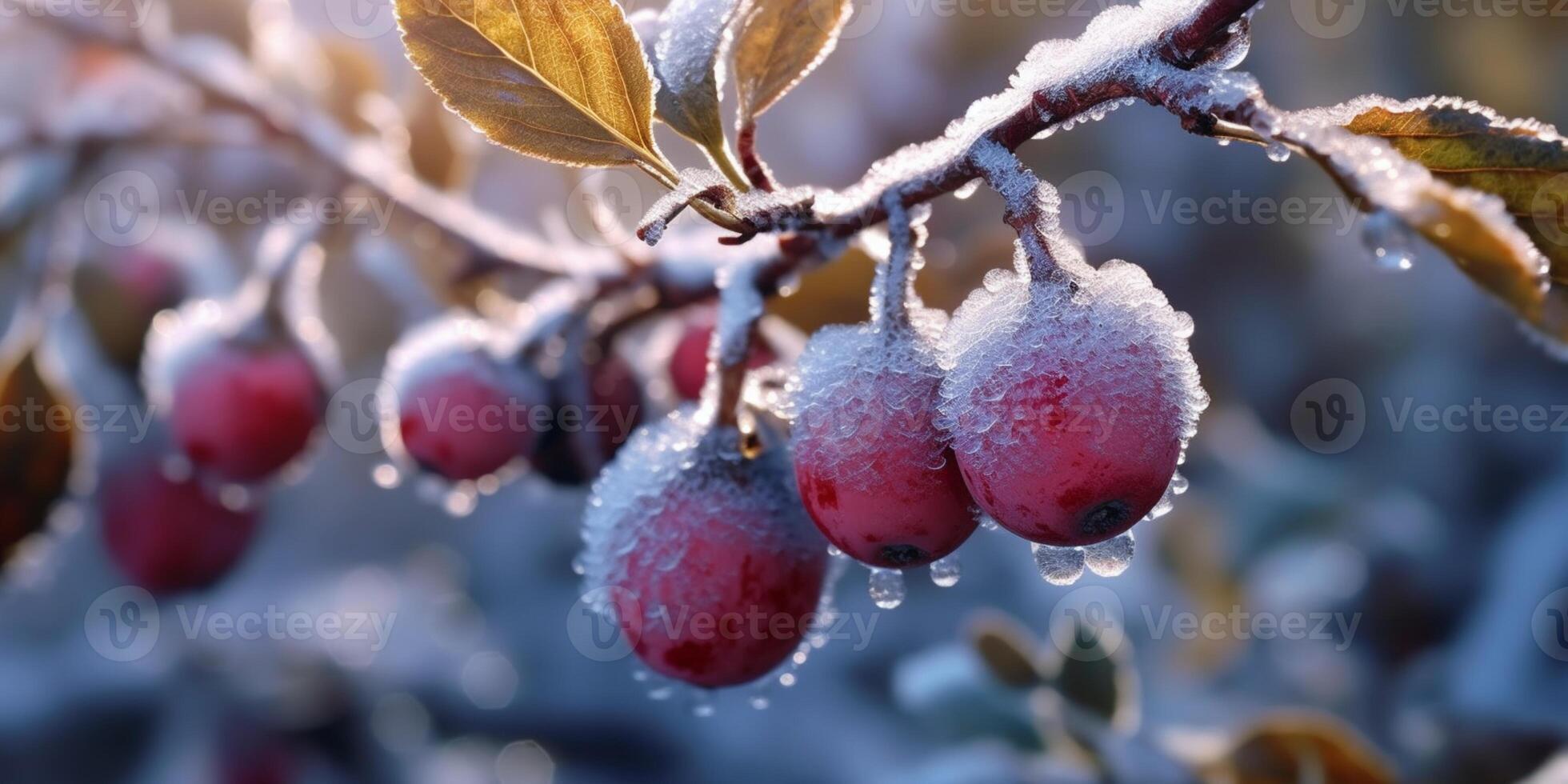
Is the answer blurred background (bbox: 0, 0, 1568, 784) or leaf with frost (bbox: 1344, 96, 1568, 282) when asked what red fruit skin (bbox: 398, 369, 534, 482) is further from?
leaf with frost (bbox: 1344, 96, 1568, 282)

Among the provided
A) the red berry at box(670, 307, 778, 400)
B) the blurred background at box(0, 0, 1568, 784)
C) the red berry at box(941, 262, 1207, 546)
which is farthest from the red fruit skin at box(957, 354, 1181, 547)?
the blurred background at box(0, 0, 1568, 784)

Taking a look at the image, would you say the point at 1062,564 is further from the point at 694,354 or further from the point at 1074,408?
the point at 694,354

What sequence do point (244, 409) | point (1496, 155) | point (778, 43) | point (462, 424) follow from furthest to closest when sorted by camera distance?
point (244, 409) → point (462, 424) → point (778, 43) → point (1496, 155)

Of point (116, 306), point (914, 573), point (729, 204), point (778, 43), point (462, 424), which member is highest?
point (778, 43)

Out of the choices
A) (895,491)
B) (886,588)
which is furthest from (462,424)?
(895,491)

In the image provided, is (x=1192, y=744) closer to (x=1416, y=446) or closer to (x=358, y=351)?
(x=1416, y=446)

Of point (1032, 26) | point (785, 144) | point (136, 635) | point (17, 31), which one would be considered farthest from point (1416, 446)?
point (136, 635)

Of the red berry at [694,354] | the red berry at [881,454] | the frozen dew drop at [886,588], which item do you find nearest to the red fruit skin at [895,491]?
the red berry at [881,454]
